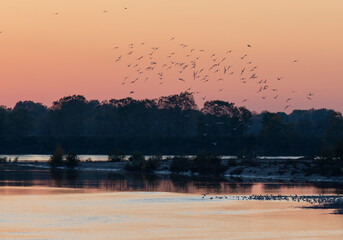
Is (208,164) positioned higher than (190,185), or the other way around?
(208,164)

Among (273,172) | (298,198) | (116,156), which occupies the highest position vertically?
(116,156)

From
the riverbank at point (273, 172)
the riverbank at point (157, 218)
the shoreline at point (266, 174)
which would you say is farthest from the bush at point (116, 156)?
the riverbank at point (157, 218)

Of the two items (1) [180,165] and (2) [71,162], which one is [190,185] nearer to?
(1) [180,165]

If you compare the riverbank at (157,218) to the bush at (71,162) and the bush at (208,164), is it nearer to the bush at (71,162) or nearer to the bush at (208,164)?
the bush at (208,164)

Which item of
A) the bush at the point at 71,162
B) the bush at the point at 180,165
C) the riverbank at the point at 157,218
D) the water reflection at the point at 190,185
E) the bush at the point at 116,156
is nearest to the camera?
the riverbank at the point at 157,218

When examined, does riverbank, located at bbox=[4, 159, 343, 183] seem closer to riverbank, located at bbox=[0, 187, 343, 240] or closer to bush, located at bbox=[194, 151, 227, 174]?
bush, located at bbox=[194, 151, 227, 174]

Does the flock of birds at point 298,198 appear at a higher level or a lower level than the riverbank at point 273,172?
lower

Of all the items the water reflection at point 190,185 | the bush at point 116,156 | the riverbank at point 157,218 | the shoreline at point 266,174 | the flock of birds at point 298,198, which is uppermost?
the bush at point 116,156

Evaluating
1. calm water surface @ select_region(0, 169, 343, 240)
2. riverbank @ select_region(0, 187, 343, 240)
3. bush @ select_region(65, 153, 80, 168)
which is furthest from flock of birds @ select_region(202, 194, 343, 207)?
bush @ select_region(65, 153, 80, 168)

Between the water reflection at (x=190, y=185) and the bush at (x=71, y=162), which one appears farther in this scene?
the bush at (x=71, y=162)

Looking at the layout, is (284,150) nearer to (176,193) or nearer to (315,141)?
(315,141)

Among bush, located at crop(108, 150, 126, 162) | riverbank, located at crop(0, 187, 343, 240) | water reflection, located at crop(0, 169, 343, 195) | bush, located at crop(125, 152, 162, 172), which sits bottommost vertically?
riverbank, located at crop(0, 187, 343, 240)

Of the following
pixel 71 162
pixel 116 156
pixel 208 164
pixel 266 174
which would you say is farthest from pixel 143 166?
pixel 116 156

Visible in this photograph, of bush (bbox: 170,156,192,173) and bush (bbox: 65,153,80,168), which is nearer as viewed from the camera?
bush (bbox: 170,156,192,173)
